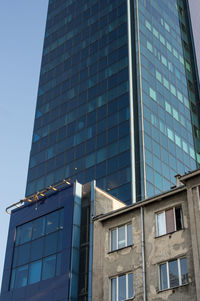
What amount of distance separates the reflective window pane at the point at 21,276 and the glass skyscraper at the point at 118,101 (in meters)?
23.4

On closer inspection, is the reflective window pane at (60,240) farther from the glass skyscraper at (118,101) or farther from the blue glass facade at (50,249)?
the glass skyscraper at (118,101)

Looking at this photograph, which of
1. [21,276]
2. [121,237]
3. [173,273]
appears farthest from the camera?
[21,276]

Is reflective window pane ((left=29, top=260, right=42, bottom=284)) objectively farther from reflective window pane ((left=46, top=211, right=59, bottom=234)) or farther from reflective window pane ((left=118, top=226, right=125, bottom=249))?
reflective window pane ((left=118, top=226, right=125, bottom=249))

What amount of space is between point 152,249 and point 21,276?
1378 cm

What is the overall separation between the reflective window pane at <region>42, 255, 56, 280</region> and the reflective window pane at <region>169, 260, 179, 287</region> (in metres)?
11.6

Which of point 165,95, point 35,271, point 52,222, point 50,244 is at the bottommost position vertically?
point 35,271

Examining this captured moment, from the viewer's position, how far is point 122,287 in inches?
1308

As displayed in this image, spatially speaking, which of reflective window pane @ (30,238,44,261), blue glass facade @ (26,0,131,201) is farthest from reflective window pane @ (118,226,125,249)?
blue glass facade @ (26,0,131,201)

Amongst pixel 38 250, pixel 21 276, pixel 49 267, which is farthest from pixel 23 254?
pixel 49 267

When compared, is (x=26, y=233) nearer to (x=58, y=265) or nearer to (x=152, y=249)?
(x=58, y=265)

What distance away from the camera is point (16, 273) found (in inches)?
1649

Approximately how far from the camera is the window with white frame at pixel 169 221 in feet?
107

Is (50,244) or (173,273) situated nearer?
(173,273)

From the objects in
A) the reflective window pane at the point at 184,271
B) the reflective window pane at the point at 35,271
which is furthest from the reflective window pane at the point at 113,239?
the reflective window pane at the point at 35,271
